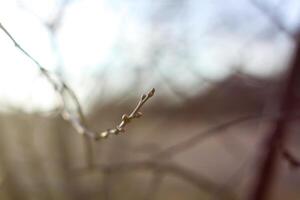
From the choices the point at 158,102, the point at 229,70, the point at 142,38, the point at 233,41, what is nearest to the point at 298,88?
the point at 229,70

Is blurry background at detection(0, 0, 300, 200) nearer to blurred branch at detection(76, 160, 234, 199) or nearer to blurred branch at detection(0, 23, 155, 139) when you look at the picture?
blurred branch at detection(76, 160, 234, 199)

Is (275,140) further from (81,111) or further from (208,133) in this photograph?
(81,111)

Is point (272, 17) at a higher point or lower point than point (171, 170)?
higher

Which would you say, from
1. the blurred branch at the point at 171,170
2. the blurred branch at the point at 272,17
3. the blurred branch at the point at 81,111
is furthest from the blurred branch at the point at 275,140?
the blurred branch at the point at 81,111

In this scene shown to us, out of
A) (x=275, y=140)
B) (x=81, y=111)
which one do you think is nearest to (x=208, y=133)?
(x=275, y=140)

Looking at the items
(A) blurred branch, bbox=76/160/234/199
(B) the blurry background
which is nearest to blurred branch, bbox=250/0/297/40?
(B) the blurry background

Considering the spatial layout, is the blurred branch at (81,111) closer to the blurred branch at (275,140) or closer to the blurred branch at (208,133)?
the blurred branch at (208,133)

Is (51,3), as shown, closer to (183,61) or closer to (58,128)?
(183,61)

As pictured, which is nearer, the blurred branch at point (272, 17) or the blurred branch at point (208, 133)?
the blurred branch at point (208, 133)
